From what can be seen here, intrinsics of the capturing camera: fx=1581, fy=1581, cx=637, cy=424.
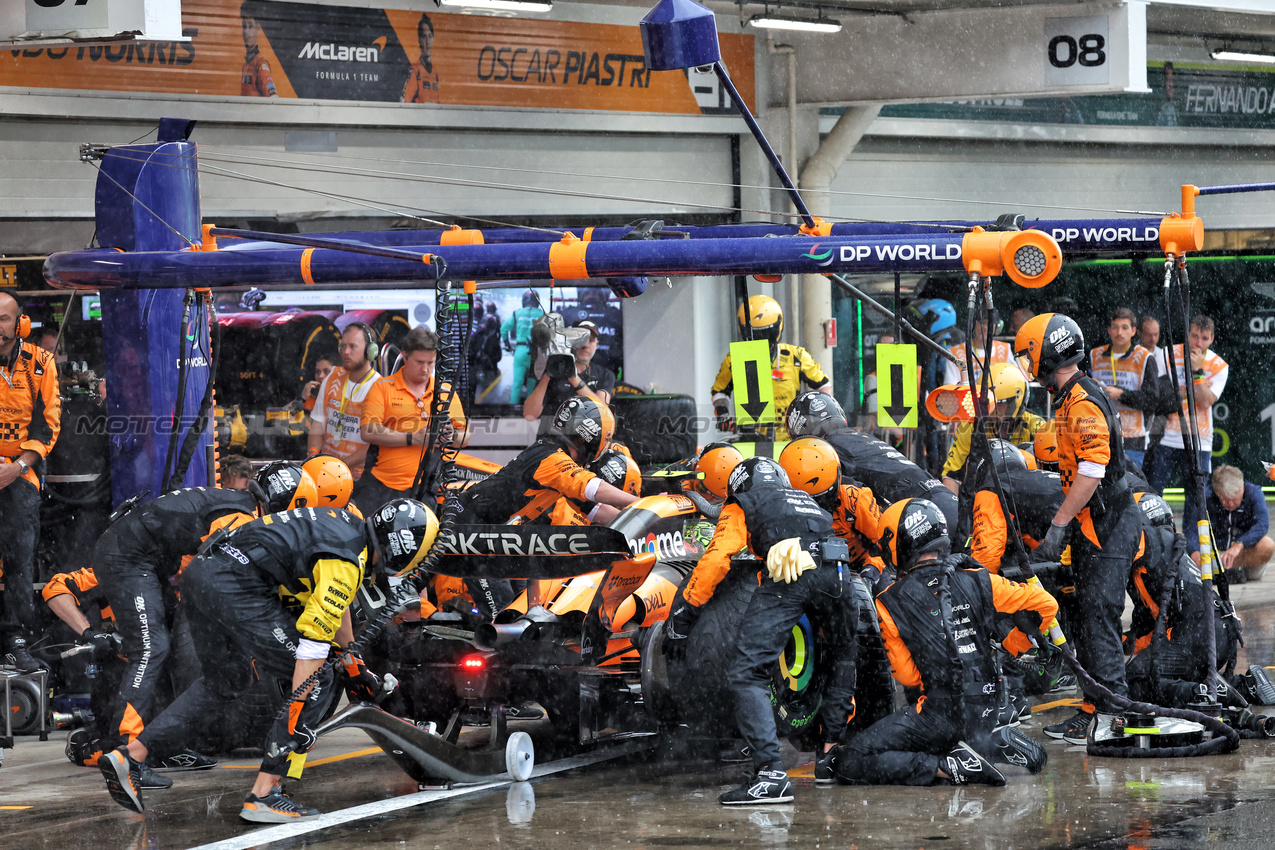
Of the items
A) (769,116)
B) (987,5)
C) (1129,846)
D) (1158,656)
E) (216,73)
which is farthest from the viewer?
(769,116)

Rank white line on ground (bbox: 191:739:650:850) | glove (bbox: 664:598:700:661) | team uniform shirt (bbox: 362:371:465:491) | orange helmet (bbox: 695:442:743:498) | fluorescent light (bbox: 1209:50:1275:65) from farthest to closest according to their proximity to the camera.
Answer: fluorescent light (bbox: 1209:50:1275:65) → team uniform shirt (bbox: 362:371:465:491) → orange helmet (bbox: 695:442:743:498) → glove (bbox: 664:598:700:661) → white line on ground (bbox: 191:739:650:850)

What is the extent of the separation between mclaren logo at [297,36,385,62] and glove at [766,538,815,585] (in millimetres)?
8256

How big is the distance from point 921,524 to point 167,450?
172 inches

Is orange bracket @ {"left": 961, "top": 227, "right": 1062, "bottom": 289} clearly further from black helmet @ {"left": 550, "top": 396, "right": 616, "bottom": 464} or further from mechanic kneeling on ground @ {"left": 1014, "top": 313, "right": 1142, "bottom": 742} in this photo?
black helmet @ {"left": 550, "top": 396, "right": 616, "bottom": 464}

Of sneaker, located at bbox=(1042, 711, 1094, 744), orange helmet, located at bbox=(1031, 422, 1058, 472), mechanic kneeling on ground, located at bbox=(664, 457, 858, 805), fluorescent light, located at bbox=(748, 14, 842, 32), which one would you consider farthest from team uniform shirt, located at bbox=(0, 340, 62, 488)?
fluorescent light, located at bbox=(748, 14, 842, 32)

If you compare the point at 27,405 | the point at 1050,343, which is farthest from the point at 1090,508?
the point at 27,405

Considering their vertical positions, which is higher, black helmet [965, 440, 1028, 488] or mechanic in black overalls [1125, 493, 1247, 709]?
black helmet [965, 440, 1028, 488]

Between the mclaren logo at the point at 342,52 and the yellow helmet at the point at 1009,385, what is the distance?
6581mm

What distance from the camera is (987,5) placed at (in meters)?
14.5

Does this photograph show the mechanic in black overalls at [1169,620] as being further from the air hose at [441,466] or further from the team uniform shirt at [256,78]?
the team uniform shirt at [256,78]

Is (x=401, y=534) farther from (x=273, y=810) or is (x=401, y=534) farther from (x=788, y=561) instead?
(x=788, y=561)

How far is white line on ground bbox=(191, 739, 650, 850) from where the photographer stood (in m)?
6.32

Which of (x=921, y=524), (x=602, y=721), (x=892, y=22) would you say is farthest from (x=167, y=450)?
(x=892, y=22)

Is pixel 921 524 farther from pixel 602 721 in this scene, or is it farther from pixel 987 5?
pixel 987 5
